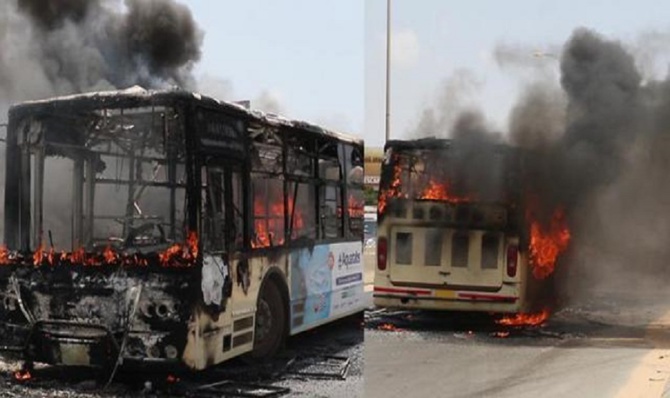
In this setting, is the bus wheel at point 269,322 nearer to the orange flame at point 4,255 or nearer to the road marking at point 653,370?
the orange flame at point 4,255

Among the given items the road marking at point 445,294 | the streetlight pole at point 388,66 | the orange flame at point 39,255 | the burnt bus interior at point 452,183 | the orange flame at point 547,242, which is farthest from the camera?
the orange flame at point 547,242

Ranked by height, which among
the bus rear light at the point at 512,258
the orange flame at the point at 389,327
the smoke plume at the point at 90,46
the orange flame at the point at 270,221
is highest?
the smoke plume at the point at 90,46

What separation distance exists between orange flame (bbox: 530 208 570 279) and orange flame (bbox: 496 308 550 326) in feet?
1.02

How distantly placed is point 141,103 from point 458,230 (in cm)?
137

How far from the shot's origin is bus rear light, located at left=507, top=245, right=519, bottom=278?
134 inches

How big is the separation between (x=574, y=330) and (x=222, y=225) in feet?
7.77

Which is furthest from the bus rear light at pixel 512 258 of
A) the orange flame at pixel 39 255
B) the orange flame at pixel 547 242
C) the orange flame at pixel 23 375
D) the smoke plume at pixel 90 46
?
the orange flame at pixel 23 375

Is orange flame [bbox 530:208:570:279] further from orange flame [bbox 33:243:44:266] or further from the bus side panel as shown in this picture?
orange flame [bbox 33:243:44:266]

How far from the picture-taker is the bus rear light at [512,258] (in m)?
3.40

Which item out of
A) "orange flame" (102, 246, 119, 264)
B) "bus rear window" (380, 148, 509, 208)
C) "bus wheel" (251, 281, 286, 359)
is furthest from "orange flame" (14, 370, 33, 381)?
"bus rear window" (380, 148, 509, 208)

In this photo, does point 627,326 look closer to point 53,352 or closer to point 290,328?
point 290,328

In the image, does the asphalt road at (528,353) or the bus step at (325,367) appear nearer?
the bus step at (325,367)

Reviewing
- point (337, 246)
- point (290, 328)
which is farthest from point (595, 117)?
point (290, 328)

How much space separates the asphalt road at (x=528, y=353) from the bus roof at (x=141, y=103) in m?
1.04
